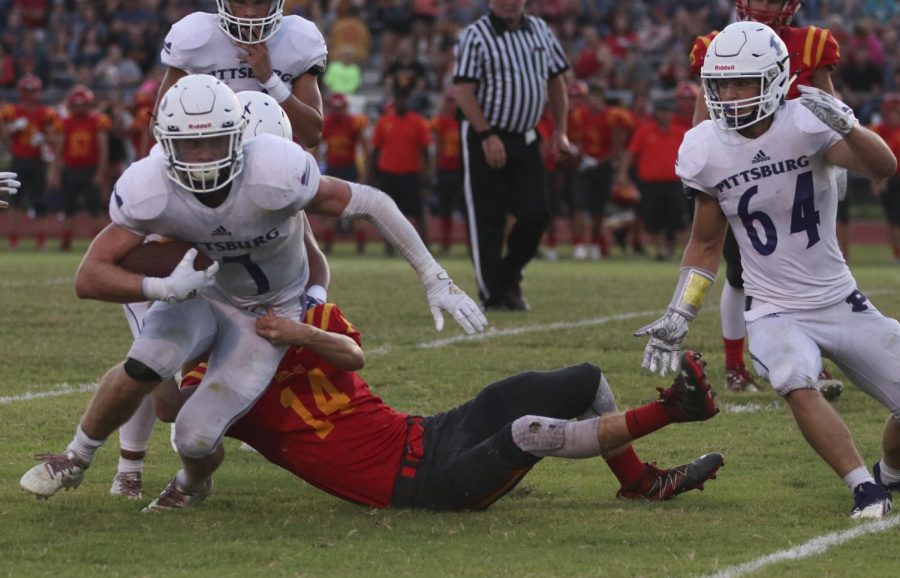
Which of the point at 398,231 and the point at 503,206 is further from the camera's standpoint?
the point at 503,206

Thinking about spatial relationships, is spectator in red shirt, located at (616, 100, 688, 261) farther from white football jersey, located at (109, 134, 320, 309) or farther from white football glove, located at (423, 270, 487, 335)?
white football jersey, located at (109, 134, 320, 309)

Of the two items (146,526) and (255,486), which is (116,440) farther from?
(146,526)

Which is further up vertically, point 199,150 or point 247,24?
point 247,24

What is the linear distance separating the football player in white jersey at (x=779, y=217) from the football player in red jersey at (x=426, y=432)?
302 mm

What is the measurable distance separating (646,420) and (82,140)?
12914 millimetres

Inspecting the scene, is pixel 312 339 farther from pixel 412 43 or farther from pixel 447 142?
pixel 412 43

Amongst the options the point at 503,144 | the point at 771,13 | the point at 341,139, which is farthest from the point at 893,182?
the point at 771,13

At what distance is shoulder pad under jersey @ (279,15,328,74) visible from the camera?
5.34m

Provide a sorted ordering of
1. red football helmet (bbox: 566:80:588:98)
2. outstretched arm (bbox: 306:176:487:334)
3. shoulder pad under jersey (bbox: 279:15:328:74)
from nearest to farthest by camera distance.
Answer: outstretched arm (bbox: 306:176:487:334) < shoulder pad under jersey (bbox: 279:15:328:74) < red football helmet (bbox: 566:80:588:98)

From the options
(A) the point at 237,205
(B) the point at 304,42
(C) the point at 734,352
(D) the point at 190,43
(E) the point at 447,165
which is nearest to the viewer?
A: (A) the point at 237,205

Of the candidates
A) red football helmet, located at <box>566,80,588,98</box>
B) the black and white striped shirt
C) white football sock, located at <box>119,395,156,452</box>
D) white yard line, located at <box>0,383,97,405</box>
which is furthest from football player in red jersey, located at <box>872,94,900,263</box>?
white football sock, located at <box>119,395,156,452</box>

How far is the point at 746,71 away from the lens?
14.4 feet

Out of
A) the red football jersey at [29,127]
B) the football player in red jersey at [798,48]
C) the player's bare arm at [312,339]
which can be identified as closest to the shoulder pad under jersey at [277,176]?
the player's bare arm at [312,339]

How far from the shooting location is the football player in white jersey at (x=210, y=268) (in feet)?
12.9
